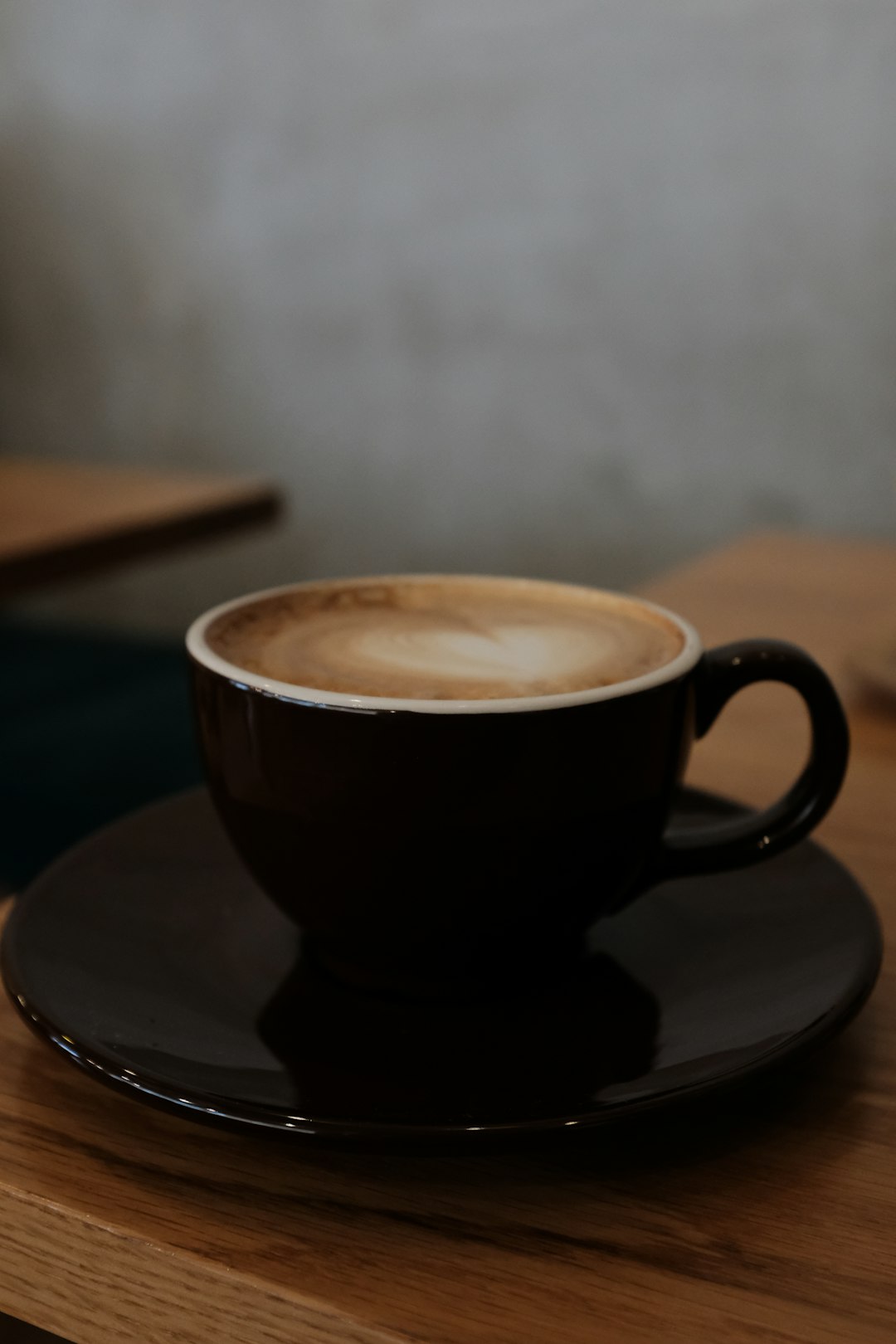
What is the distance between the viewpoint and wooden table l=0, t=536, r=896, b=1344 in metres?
0.24

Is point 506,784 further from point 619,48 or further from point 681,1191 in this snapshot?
point 619,48

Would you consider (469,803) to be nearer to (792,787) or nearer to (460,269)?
(792,787)

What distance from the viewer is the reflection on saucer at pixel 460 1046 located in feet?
0.89

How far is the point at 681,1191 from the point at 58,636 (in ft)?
3.96

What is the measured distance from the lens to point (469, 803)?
30 centimetres

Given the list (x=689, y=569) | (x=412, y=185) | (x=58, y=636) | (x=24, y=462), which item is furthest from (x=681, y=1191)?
(x=412, y=185)

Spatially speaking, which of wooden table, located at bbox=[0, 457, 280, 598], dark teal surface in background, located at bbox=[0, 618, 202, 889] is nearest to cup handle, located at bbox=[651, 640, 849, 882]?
dark teal surface in background, located at bbox=[0, 618, 202, 889]

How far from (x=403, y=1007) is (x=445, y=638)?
0.36ft

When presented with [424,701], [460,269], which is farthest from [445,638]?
[460,269]

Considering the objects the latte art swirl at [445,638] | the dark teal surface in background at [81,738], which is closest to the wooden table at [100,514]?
the dark teal surface in background at [81,738]

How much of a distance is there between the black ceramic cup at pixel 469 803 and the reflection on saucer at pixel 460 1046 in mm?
11

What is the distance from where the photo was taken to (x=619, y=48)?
1.79 metres

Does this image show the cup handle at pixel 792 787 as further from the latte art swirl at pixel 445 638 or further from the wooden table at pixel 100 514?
the wooden table at pixel 100 514

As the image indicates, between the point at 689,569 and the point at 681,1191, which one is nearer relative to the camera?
the point at 681,1191
